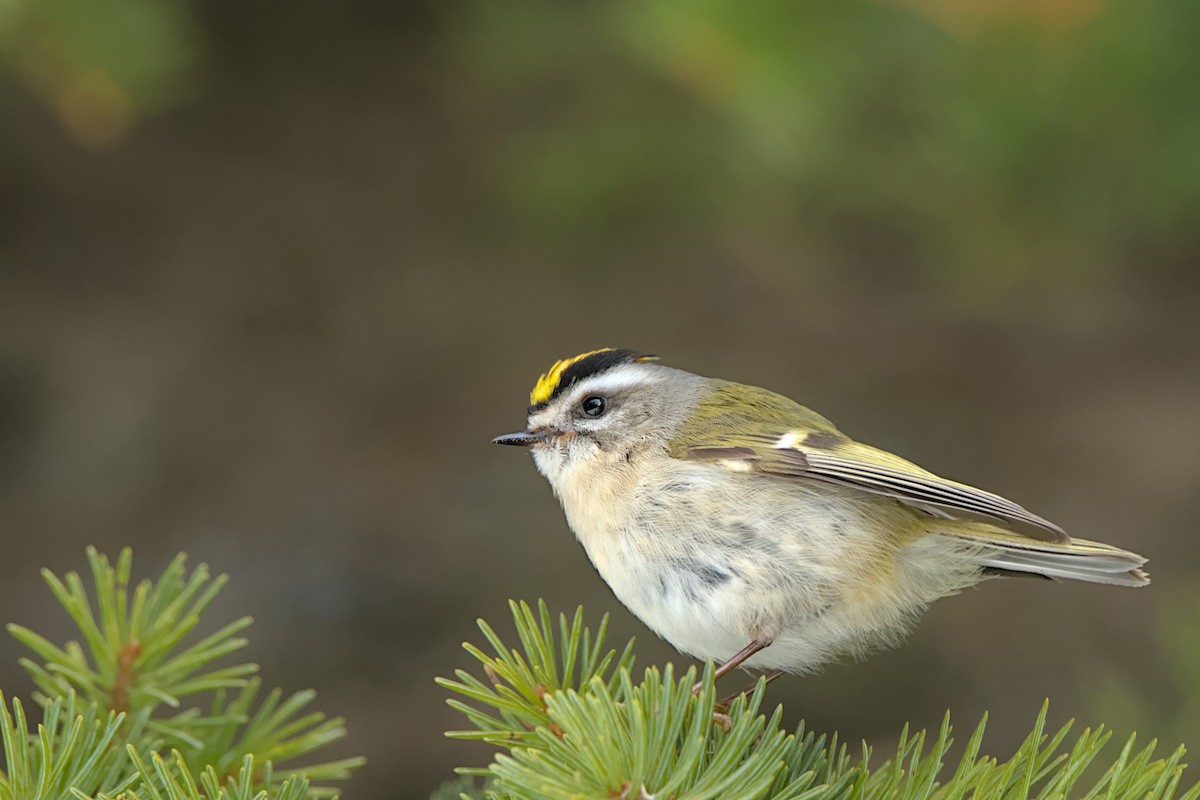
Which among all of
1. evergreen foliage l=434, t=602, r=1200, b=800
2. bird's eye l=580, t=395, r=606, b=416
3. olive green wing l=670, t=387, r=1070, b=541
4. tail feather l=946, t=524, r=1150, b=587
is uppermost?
bird's eye l=580, t=395, r=606, b=416

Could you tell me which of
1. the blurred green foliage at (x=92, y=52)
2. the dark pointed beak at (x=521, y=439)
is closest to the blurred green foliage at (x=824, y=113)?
the blurred green foliage at (x=92, y=52)

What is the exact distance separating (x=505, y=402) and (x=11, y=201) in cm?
124

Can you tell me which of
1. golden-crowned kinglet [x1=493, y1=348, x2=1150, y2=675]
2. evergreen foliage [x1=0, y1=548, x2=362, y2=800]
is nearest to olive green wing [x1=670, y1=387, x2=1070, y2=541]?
golden-crowned kinglet [x1=493, y1=348, x2=1150, y2=675]

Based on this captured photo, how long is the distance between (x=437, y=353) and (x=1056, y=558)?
1756mm

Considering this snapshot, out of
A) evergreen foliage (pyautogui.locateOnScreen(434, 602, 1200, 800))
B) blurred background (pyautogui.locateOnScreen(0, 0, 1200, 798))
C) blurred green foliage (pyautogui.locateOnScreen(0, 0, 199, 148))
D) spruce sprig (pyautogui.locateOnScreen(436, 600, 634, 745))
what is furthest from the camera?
blurred background (pyautogui.locateOnScreen(0, 0, 1200, 798))

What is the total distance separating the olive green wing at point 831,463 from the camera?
1.23 meters

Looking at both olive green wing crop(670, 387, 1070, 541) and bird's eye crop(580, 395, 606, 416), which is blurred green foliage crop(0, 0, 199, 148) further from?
olive green wing crop(670, 387, 1070, 541)

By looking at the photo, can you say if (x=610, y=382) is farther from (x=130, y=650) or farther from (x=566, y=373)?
(x=130, y=650)

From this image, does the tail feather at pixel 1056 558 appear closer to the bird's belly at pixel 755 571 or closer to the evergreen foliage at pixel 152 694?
the bird's belly at pixel 755 571

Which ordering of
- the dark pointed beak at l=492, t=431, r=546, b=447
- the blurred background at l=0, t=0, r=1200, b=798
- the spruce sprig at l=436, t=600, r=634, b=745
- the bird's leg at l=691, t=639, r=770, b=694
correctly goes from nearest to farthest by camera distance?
the spruce sprig at l=436, t=600, r=634, b=745, the bird's leg at l=691, t=639, r=770, b=694, the dark pointed beak at l=492, t=431, r=546, b=447, the blurred background at l=0, t=0, r=1200, b=798

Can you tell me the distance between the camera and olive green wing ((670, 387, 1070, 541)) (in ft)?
4.03

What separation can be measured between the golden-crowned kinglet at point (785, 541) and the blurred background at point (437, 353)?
84 centimetres

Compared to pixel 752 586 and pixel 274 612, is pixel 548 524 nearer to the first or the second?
pixel 274 612

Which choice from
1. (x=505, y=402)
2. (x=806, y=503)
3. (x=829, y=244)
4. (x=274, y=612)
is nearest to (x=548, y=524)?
(x=505, y=402)
